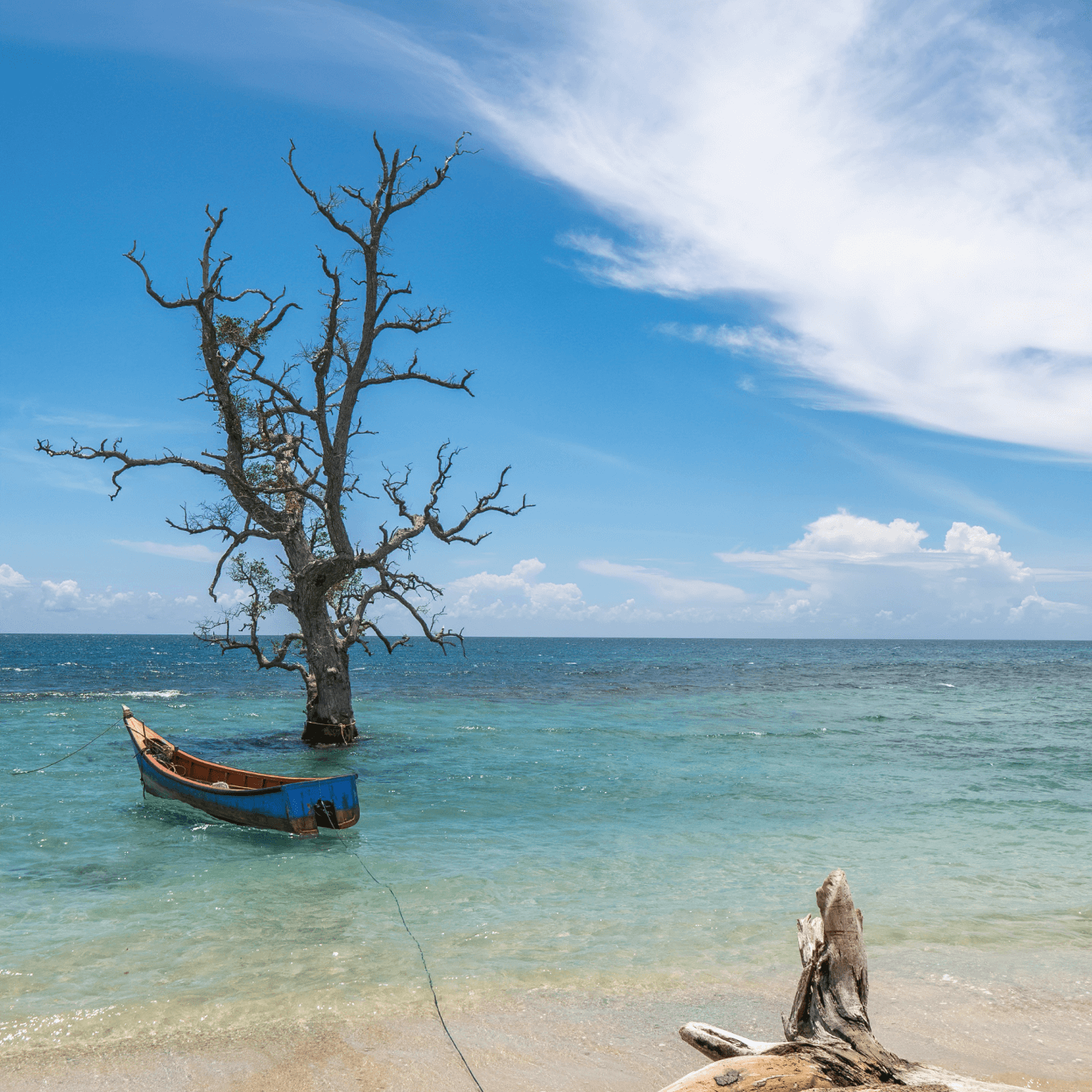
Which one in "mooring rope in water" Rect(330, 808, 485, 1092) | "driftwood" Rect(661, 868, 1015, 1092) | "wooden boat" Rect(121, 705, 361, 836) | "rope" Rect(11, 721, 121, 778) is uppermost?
"driftwood" Rect(661, 868, 1015, 1092)

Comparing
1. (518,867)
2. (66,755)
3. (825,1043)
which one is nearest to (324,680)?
(66,755)

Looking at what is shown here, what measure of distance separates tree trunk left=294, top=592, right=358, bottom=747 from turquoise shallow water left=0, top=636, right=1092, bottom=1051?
722mm

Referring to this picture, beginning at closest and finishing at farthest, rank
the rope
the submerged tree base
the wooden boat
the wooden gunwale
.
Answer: the wooden boat
the wooden gunwale
the rope
the submerged tree base

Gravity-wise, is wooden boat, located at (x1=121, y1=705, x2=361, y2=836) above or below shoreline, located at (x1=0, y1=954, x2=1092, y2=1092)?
above

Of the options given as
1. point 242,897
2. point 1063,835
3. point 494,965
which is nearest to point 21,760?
point 242,897

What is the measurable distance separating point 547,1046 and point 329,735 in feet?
61.7

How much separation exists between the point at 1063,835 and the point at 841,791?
17.4 ft

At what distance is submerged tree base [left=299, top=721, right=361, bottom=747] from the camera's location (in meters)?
24.6

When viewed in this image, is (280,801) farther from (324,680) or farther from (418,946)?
(324,680)

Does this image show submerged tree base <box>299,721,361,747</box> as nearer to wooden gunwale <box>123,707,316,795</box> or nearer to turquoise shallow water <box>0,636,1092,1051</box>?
turquoise shallow water <box>0,636,1092,1051</box>

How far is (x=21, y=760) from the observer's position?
23578 mm

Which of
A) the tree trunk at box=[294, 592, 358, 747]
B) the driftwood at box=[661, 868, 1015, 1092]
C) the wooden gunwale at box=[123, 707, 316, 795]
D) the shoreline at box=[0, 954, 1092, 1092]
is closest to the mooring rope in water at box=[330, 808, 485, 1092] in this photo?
the shoreline at box=[0, 954, 1092, 1092]

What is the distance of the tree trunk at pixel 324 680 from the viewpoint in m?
23.6

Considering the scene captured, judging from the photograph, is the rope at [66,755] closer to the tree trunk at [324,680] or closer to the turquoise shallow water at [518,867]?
the turquoise shallow water at [518,867]
